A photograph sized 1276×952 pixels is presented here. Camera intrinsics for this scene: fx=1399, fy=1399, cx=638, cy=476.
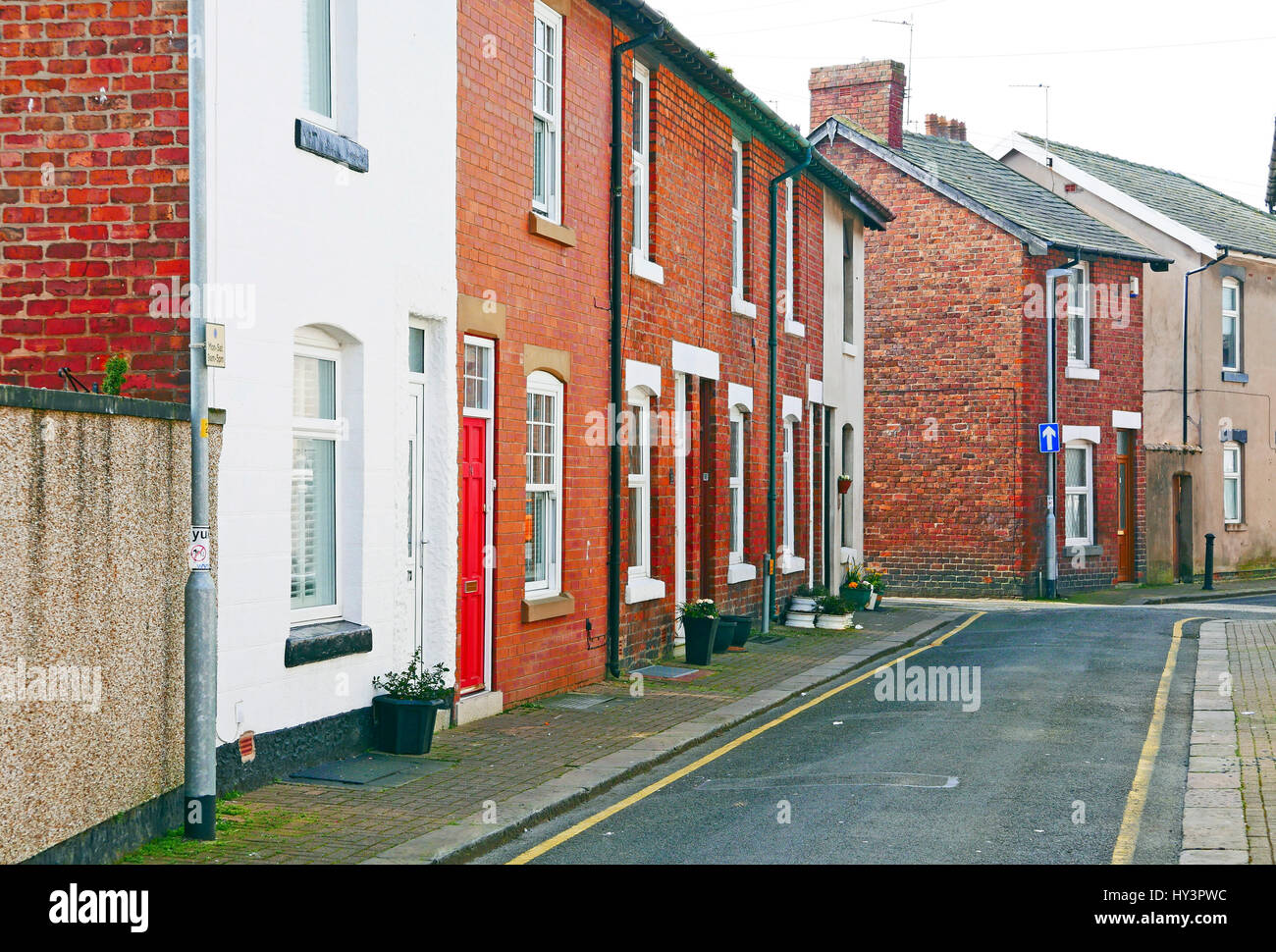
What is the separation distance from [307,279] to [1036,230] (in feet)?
72.4

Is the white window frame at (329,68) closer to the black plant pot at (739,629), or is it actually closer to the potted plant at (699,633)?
the potted plant at (699,633)

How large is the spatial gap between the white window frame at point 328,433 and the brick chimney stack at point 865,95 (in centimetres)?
2238

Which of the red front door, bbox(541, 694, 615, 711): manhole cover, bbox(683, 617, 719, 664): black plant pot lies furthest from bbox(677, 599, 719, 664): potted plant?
the red front door

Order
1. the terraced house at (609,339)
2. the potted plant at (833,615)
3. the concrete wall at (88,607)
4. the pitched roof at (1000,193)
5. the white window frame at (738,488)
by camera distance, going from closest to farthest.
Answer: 1. the concrete wall at (88,607)
2. the terraced house at (609,339)
3. the white window frame at (738,488)
4. the potted plant at (833,615)
5. the pitched roof at (1000,193)

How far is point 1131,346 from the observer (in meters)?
30.9

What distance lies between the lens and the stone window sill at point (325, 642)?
29.6ft

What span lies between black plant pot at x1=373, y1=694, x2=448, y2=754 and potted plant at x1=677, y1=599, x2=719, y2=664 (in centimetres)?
646

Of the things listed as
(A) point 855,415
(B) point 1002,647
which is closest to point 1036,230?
(A) point 855,415

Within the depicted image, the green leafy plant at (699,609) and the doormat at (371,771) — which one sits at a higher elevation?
the green leafy plant at (699,609)

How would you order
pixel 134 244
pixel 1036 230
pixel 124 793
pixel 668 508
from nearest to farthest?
pixel 124 793 → pixel 134 244 → pixel 668 508 → pixel 1036 230

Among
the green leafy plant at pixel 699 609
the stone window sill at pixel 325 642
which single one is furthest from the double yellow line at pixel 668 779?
the stone window sill at pixel 325 642

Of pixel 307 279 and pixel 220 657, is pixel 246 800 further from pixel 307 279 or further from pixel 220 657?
pixel 307 279

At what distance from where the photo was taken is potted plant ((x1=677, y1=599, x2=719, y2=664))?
16203 mm

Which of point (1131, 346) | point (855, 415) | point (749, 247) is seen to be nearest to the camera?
point (749, 247)
